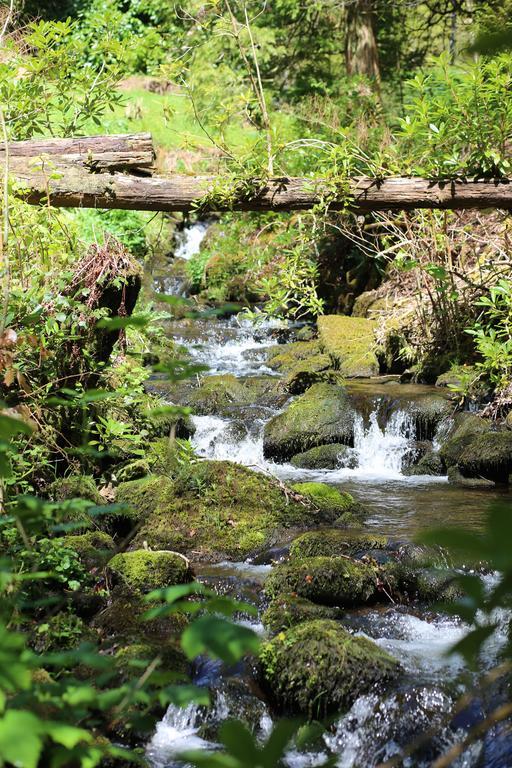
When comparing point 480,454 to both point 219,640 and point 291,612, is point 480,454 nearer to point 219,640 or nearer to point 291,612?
point 291,612

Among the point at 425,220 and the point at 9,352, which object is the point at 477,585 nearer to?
the point at 9,352

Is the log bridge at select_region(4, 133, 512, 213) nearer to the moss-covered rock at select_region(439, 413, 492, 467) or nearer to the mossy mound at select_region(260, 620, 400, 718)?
the moss-covered rock at select_region(439, 413, 492, 467)

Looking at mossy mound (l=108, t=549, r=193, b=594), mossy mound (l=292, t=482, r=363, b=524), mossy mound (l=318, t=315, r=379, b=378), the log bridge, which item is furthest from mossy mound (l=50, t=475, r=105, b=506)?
mossy mound (l=318, t=315, r=379, b=378)

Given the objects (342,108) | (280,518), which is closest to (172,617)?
(280,518)

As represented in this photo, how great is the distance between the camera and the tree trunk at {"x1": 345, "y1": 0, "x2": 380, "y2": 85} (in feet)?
51.4

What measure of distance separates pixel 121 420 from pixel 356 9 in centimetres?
1209

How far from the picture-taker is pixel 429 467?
823cm

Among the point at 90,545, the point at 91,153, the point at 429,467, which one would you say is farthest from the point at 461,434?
the point at 91,153

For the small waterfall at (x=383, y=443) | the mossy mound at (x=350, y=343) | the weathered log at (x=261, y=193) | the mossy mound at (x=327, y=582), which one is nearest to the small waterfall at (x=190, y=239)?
the mossy mound at (x=350, y=343)

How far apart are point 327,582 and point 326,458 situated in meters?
3.59

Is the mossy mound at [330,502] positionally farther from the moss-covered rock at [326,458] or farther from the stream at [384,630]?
the moss-covered rock at [326,458]

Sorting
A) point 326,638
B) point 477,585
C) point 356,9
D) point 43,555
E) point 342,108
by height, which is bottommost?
point 326,638

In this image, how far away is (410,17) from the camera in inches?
722

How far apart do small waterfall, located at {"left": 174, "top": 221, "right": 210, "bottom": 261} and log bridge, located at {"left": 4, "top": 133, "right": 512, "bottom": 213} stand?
11270 millimetres
